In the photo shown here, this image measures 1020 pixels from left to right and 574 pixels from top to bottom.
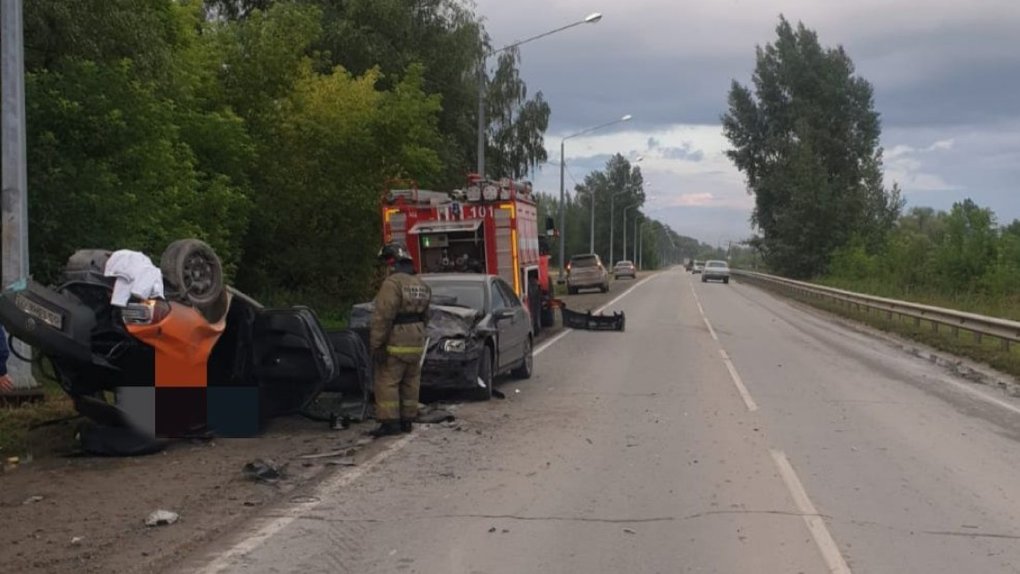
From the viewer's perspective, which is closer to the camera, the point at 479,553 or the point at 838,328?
the point at 479,553

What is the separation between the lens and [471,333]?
36.4 ft

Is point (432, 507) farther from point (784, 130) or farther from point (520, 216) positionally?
point (784, 130)

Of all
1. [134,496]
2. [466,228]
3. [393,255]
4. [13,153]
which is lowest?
[134,496]

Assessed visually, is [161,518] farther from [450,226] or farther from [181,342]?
[450,226]

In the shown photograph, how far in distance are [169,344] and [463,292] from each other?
17.6 ft

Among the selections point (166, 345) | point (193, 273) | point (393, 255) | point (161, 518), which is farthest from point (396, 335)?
point (161, 518)

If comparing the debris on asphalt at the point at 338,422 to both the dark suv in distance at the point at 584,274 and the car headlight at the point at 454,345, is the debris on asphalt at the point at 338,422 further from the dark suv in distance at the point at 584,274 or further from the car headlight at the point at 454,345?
the dark suv in distance at the point at 584,274

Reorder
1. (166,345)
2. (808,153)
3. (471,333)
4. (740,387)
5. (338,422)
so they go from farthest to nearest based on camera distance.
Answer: (808,153), (740,387), (471,333), (338,422), (166,345)

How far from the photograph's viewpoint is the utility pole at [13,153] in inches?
376

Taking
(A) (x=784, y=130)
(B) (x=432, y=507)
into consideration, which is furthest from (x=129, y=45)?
(A) (x=784, y=130)

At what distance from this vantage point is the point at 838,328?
2639 cm

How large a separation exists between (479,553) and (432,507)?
3.66 feet

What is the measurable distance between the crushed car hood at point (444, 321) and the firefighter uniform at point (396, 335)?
147 centimetres

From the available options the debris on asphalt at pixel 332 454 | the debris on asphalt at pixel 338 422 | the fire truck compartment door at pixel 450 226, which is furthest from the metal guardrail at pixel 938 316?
the debris on asphalt at pixel 332 454
